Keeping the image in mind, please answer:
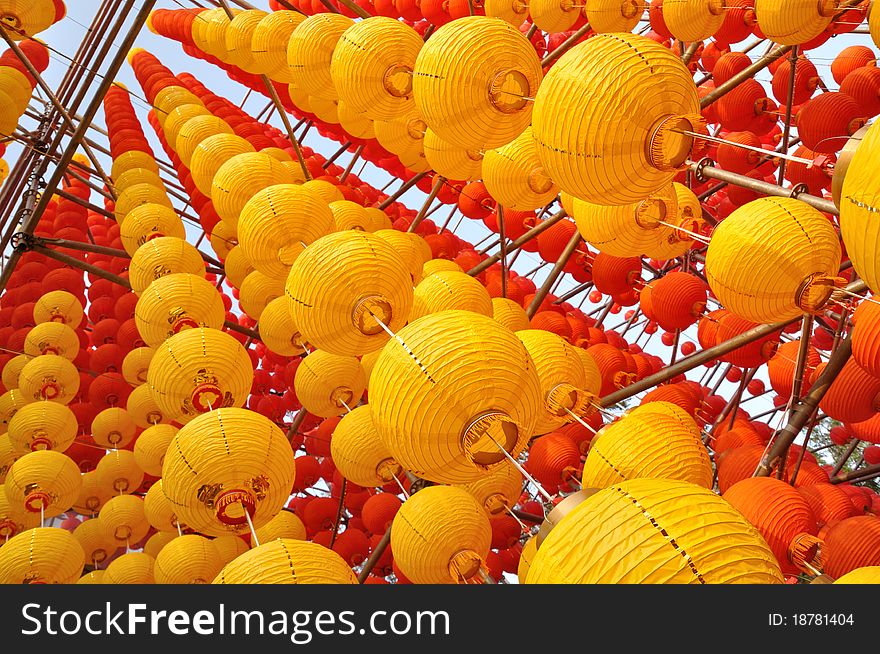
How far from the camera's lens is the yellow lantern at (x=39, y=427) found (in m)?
4.11

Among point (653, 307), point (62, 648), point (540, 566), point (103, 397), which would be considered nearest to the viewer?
point (540, 566)

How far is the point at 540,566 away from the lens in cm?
116

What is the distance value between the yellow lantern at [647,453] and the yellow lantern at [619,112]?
0.75 metres

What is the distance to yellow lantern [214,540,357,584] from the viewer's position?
67.2 inches

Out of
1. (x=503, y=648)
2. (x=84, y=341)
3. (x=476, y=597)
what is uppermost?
(x=84, y=341)

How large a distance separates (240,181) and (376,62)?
3.03ft

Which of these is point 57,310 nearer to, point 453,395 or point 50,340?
point 50,340

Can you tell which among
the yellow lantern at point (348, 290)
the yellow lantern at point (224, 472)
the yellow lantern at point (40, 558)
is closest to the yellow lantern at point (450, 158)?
the yellow lantern at point (348, 290)

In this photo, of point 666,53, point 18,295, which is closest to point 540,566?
point 666,53

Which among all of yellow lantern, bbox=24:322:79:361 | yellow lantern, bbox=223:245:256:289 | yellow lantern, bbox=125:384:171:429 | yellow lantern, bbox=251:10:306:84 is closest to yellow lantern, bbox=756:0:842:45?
yellow lantern, bbox=251:10:306:84

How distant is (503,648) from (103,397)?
177 inches

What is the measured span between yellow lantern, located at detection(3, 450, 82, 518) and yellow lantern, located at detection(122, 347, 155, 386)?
0.65 meters

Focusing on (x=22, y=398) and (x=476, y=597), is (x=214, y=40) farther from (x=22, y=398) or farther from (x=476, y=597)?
(x=476, y=597)

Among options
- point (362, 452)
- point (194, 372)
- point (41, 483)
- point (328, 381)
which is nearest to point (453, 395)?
point (362, 452)
